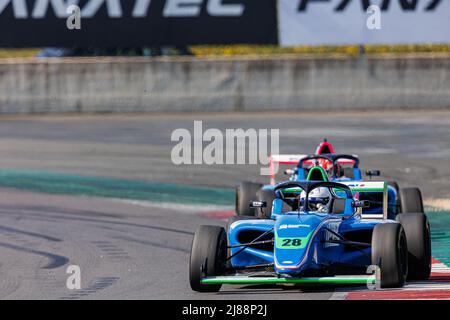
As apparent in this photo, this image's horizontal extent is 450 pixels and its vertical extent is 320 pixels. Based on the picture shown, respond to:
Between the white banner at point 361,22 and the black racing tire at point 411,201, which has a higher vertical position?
the white banner at point 361,22

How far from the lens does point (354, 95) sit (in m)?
24.9

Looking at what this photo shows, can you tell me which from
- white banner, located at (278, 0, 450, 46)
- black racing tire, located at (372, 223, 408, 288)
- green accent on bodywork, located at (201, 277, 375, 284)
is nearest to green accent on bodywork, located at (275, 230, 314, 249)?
green accent on bodywork, located at (201, 277, 375, 284)

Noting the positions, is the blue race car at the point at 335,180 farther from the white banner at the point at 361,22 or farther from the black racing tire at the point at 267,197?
the white banner at the point at 361,22

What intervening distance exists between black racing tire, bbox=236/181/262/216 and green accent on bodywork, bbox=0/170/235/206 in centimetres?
175

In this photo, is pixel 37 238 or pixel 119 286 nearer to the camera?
pixel 119 286

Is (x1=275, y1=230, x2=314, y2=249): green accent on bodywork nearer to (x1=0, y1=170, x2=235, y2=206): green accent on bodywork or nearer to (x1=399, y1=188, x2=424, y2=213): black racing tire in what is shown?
(x1=399, y1=188, x2=424, y2=213): black racing tire

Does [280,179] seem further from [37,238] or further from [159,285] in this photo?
[159,285]

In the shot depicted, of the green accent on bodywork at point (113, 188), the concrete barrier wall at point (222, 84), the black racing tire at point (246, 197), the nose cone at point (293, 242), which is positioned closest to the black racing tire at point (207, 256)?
the nose cone at point (293, 242)

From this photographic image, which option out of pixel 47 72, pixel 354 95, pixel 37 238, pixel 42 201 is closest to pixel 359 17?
pixel 354 95

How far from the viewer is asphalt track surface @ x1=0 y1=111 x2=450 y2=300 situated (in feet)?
35.5

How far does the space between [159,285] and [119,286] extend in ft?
1.20

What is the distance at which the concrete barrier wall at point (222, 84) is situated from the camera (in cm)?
2483

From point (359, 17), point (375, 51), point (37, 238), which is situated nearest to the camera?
point (37, 238)

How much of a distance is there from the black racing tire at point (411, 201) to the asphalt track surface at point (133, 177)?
2.53 m
